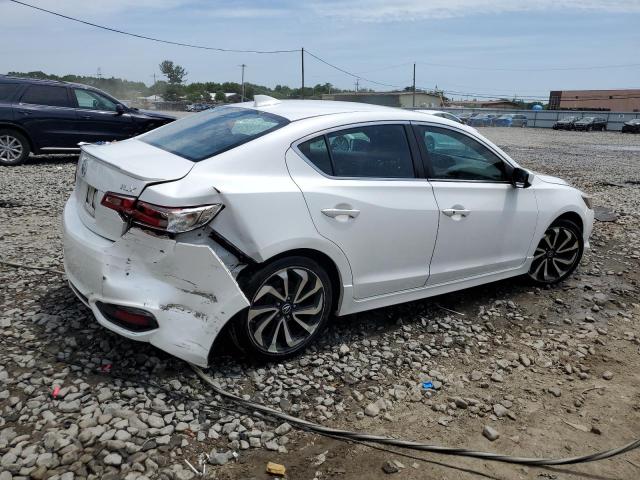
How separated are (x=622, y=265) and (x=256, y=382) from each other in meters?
4.66

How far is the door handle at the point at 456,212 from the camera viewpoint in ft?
13.1

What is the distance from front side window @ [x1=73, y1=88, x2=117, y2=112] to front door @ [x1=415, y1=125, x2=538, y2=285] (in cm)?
963

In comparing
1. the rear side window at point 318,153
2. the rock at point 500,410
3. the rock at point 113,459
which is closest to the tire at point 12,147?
the rear side window at point 318,153

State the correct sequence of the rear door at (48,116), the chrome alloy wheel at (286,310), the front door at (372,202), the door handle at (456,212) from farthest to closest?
the rear door at (48,116), the door handle at (456,212), the front door at (372,202), the chrome alloy wheel at (286,310)

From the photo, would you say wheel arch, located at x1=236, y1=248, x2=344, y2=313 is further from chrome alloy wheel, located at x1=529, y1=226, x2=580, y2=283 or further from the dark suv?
the dark suv

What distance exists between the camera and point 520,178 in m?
4.43

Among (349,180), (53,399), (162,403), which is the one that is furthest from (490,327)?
(53,399)

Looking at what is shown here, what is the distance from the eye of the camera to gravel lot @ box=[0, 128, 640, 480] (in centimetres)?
266

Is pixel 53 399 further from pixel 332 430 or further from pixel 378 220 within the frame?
pixel 378 220

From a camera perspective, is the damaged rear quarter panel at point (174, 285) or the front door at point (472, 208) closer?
the damaged rear quarter panel at point (174, 285)

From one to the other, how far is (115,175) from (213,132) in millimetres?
789

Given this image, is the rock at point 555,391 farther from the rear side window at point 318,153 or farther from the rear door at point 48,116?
the rear door at point 48,116

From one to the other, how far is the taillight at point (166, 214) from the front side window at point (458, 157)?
183cm

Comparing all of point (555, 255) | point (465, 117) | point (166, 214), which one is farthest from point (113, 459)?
point (465, 117)
